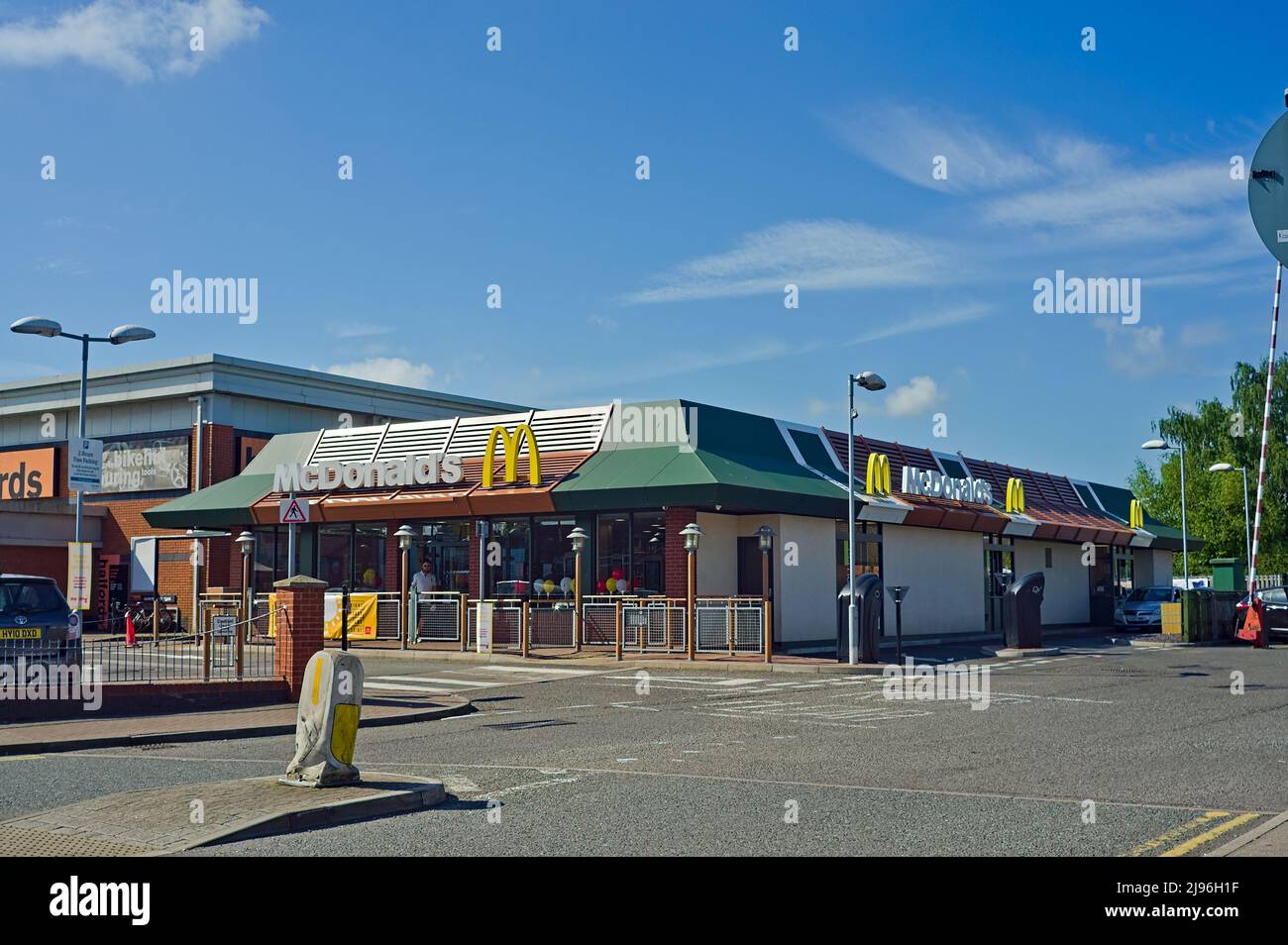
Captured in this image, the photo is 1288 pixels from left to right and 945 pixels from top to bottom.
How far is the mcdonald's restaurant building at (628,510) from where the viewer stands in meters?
29.5

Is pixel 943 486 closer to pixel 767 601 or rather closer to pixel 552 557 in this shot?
pixel 552 557

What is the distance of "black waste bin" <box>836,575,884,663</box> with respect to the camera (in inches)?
999

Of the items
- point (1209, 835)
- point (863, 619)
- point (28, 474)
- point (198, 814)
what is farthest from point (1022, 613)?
point (28, 474)

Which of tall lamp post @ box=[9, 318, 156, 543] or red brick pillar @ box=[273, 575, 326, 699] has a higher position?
tall lamp post @ box=[9, 318, 156, 543]

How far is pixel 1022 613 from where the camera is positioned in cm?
2938

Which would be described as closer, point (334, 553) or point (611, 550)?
point (611, 550)

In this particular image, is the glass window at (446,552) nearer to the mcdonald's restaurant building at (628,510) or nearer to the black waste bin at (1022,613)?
the mcdonald's restaurant building at (628,510)

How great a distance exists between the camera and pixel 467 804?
10031 mm

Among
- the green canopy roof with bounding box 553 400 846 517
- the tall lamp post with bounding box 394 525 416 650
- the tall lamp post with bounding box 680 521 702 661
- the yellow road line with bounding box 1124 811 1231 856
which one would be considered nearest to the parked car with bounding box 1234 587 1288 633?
the green canopy roof with bounding box 553 400 846 517

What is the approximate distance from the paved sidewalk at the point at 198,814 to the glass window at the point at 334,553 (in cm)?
2473

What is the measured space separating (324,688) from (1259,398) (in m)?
66.1

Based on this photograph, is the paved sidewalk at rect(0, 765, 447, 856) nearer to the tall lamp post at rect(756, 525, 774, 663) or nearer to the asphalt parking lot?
the asphalt parking lot

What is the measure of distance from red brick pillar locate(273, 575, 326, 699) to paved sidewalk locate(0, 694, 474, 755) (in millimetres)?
555

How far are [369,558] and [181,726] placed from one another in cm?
1925
